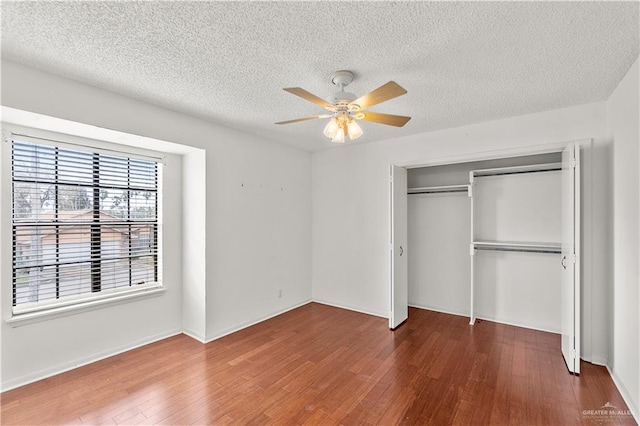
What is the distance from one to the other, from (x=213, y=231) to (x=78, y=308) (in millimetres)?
1461

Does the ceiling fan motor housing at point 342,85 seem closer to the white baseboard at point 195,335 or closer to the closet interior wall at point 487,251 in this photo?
the closet interior wall at point 487,251

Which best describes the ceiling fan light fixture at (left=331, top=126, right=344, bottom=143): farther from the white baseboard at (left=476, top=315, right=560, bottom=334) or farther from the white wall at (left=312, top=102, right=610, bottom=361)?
the white baseboard at (left=476, top=315, right=560, bottom=334)

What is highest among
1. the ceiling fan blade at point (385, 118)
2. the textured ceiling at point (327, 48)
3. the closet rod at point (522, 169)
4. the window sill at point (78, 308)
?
the textured ceiling at point (327, 48)

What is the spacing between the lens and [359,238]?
465 cm

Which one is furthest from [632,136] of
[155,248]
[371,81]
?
[155,248]

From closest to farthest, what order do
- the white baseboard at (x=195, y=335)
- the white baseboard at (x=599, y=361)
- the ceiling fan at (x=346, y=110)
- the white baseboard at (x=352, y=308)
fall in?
the ceiling fan at (x=346, y=110), the white baseboard at (x=599, y=361), the white baseboard at (x=195, y=335), the white baseboard at (x=352, y=308)

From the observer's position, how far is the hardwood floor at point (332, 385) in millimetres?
2189

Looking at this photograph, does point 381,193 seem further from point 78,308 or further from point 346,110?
point 78,308

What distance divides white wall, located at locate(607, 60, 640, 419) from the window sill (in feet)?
14.7

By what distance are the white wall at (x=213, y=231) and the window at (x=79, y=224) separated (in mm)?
223

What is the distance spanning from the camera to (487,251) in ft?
13.7

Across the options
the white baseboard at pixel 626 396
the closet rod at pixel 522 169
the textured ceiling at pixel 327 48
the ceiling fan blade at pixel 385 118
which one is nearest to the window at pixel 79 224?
the textured ceiling at pixel 327 48

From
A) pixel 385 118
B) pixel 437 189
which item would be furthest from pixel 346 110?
pixel 437 189

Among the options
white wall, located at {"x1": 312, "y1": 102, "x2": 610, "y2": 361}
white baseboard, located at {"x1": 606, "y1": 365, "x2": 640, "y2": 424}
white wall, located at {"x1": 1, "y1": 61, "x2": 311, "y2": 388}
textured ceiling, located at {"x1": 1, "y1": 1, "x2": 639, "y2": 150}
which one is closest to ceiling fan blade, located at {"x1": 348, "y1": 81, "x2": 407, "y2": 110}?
textured ceiling, located at {"x1": 1, "y1": 1, "x2": 639, "y2": 150}
